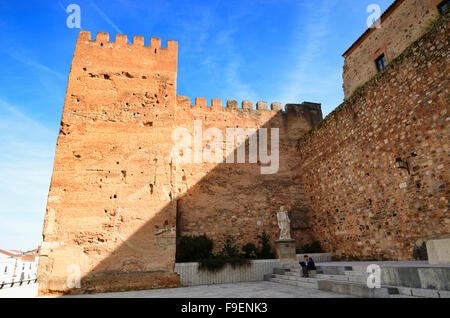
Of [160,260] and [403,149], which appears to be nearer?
[403,149]

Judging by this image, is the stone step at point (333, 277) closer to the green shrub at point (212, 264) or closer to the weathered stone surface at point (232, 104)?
the green shrub at point (212, 264)

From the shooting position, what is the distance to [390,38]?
462 inches

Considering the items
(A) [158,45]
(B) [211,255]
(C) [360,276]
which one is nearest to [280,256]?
(B) [211,255]

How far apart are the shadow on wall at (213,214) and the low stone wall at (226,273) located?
1.04 feet

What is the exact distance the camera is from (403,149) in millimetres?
6852

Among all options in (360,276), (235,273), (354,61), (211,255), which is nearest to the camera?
(360,276)

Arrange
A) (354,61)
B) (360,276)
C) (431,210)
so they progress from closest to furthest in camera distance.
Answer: (360,276) → (431,210) → (354,61)

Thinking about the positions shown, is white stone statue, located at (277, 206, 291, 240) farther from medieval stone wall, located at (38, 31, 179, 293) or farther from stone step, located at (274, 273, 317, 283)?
medieval stone wall, located at (38, 31, 179, 293)

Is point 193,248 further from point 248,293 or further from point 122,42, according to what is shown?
point 122,42

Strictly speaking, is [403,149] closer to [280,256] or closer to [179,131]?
[280,256]

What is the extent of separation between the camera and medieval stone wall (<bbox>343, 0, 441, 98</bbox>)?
33.8 feet

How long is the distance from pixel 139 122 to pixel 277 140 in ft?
20.0

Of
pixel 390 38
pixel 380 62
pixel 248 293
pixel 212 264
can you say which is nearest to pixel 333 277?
pixel 248 293

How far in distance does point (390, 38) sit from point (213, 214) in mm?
10817
